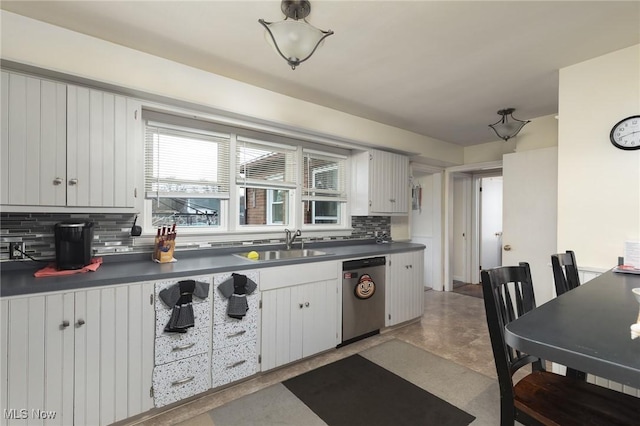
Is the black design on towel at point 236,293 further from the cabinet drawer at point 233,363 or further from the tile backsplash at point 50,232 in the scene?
the tile backsplash at point 50,232

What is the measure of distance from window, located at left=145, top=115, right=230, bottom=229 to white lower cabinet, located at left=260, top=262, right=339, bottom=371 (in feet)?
3.18

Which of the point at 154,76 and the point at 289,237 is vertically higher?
the point at 154,76

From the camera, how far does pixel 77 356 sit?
168 cm

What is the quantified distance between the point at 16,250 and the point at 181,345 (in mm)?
1252

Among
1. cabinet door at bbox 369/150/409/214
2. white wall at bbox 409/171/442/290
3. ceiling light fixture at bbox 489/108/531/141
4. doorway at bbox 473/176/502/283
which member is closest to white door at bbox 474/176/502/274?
doorway at bbox 473/176/502/283

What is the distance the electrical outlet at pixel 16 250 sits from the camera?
1.92 m

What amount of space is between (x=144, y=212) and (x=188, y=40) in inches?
55.7

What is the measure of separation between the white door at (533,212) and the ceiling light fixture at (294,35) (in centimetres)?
314

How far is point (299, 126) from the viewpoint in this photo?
2994mm

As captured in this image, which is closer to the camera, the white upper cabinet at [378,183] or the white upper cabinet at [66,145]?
the white upper cabinet at [66,145]

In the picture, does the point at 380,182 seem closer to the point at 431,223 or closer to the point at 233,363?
the point at 431,223

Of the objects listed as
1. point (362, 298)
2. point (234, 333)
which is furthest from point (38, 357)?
point (362, 298)

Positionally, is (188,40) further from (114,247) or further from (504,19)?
(504,19)

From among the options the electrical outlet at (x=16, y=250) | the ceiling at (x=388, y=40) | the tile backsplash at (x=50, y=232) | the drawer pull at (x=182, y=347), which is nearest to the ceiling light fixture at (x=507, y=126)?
the ceiling at (x=388, y=40)
